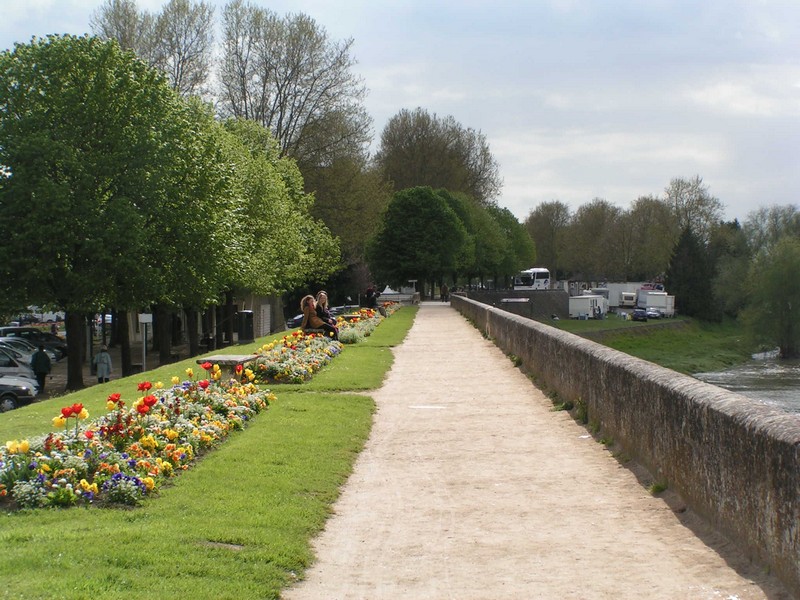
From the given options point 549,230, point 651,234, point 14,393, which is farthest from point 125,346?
point 549,230

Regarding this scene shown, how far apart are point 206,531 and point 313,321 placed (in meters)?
17.8

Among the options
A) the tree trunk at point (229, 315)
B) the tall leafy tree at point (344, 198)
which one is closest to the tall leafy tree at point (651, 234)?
the tall leafy tree at point (344, 198)

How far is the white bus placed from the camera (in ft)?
390

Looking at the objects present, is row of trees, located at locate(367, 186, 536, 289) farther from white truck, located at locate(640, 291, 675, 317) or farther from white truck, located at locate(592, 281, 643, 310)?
white truck, located at locate(592, 281, 643, 310)

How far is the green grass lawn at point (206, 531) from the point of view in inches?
221

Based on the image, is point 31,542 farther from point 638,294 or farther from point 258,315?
point 638,294

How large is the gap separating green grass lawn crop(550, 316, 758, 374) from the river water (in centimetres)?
189

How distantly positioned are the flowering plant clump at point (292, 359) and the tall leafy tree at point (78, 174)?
11124 mm

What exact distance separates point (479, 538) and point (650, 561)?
1.29 m

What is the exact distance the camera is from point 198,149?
36000 mm

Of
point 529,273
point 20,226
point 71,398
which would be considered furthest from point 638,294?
point 71,398

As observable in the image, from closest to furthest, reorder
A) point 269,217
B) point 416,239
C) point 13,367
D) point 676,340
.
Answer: point 13,367
point 269,217
point 416,239
point 676,340

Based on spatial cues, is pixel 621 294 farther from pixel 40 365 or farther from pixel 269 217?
pixel 40 365

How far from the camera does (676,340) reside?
273 ft
